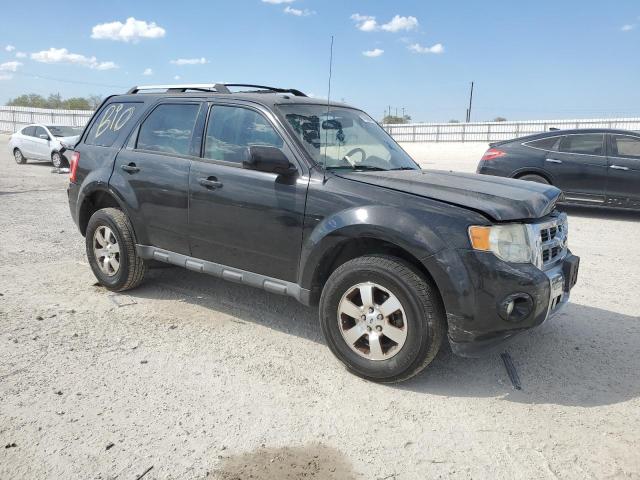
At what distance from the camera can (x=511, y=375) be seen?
3.85m

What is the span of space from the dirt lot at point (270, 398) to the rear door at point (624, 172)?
16.2 ft

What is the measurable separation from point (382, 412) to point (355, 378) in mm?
477

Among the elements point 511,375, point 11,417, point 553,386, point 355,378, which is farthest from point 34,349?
point 553,386

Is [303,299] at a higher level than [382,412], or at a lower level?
higher

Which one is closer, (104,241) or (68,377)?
(68,377)

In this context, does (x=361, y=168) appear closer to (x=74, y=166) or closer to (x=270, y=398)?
(x=270, y=398)

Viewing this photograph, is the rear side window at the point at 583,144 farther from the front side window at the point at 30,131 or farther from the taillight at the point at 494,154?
the front side window at the point at 30,131

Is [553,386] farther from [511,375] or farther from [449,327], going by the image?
[449,327]

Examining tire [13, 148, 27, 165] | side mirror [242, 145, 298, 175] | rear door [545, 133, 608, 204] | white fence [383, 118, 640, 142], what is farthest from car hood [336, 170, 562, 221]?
white fence [383, 118, 640, 142]

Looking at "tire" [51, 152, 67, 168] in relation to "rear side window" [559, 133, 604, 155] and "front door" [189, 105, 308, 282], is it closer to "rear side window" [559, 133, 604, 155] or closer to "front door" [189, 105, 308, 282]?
"rear side window" [559, 133, 604, 155]

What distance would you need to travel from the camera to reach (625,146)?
1004cm

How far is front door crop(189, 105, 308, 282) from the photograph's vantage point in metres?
4.10

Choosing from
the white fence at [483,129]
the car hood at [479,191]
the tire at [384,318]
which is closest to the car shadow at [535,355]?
the tire at [384,318]

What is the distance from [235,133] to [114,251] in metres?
1.82
